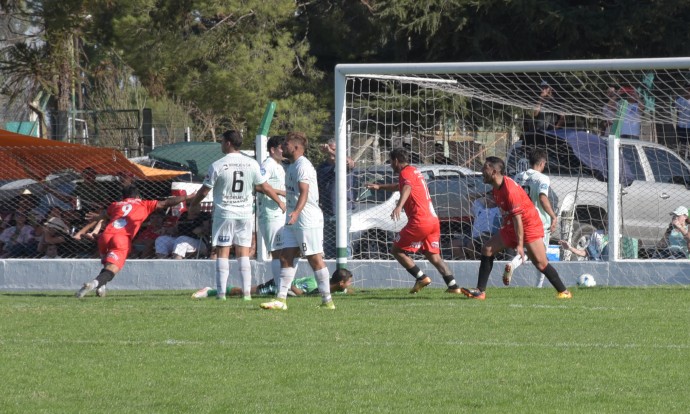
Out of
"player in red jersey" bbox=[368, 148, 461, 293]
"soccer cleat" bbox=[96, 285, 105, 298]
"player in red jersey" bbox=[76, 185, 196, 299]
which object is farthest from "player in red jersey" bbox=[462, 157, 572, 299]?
"soccer cleat" bbox=[96, 285, 105, 298]

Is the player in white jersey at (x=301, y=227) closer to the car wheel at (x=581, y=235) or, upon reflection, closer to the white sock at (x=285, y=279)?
the white sock at (x=285, y=279)

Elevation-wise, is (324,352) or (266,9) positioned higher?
(266,9)

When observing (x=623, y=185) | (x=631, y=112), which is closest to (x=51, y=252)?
(x=623, y=185)

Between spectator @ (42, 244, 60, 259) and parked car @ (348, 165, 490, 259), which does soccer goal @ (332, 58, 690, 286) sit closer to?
parked car @ (348, 165, 490, 259)

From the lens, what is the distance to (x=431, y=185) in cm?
1708

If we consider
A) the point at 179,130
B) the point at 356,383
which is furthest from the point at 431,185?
the point at 179,130

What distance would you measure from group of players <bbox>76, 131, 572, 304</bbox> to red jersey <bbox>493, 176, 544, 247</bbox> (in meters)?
0.01

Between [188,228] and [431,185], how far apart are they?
3718mm

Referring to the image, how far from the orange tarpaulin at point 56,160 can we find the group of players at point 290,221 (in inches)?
130

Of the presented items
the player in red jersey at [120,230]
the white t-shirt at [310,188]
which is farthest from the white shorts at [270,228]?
the white t-shirt at [310,188]

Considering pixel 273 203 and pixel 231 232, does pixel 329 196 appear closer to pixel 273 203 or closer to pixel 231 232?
pixel 273 203

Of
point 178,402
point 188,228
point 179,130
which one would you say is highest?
point 179,130

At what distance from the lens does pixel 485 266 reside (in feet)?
45.5

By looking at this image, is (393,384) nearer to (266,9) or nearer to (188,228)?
(188,228)
